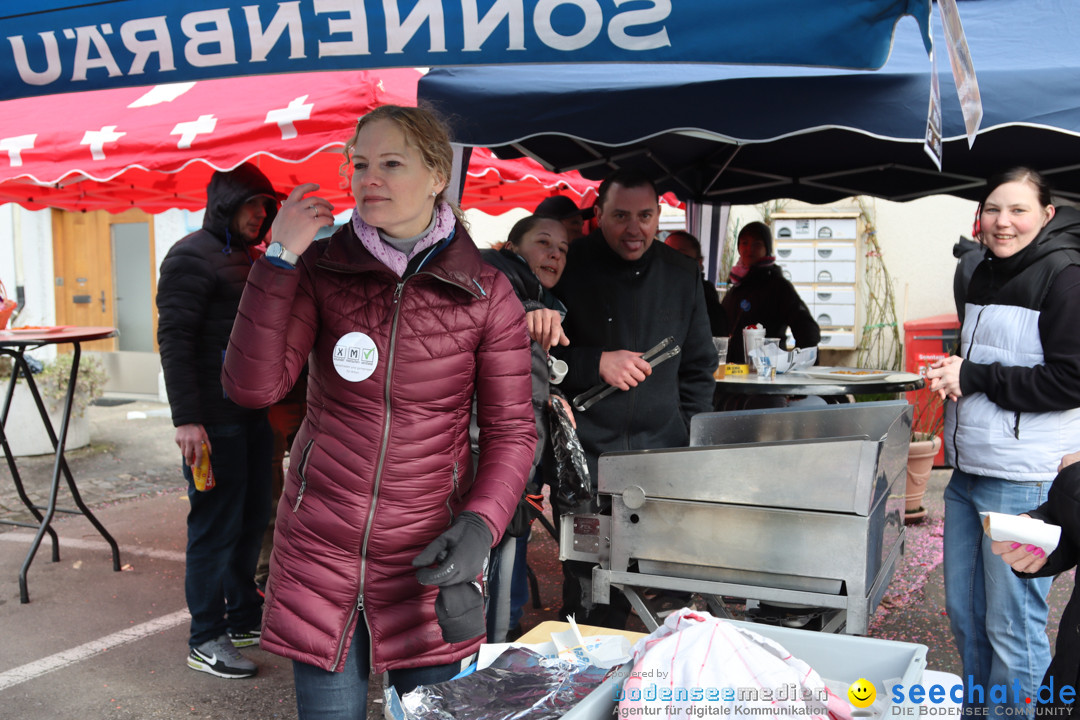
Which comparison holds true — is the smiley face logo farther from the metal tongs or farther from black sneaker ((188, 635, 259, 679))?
black sneaker ((188, 635, 259, 679))

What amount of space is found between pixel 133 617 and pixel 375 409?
11.1ft

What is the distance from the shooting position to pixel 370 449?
188cm

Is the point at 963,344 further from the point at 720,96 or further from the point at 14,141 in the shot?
the point at 14,141

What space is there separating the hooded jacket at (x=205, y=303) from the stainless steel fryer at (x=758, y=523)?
1.76m

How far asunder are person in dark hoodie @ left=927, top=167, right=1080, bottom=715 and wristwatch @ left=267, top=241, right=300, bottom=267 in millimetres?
2202

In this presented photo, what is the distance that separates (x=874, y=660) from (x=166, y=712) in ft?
9.87

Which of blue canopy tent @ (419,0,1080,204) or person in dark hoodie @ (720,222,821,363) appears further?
person in dark hoodie @ (720,222,821,363)

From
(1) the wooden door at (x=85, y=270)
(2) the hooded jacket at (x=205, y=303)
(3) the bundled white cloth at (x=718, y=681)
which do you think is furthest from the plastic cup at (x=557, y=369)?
(1) the wooden door at (x=85, y=270)

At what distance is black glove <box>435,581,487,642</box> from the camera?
1.71 meters

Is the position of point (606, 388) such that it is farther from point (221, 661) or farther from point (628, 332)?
point (221, 661)

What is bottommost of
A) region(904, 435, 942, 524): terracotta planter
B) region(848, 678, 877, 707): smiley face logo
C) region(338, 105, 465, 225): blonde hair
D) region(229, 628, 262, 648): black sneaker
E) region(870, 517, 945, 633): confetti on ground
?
region(870, 517, 945, 633): confetti on ground

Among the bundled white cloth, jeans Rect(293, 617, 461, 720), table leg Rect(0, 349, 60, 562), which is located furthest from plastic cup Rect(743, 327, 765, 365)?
table leg Rect(0, 349, 60, 562)

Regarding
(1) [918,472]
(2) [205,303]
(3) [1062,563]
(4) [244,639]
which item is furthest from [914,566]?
(2) [205,303]

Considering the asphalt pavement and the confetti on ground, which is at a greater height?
the asphalt pavement
